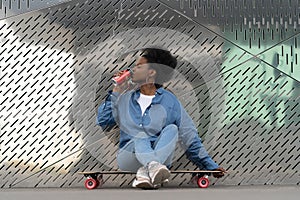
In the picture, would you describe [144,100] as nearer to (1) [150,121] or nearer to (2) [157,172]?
(1) [150,121]

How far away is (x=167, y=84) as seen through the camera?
10.9 feet

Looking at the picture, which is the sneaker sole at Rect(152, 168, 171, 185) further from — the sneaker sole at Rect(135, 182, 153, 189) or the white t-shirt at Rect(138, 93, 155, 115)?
the white t-shirt at Rect(138, 93, 155, 115)

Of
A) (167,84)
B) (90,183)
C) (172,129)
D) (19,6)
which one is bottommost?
(90,183)

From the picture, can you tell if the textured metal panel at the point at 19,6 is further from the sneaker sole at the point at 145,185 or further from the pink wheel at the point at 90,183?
the sneaker sole at the point at 145,185

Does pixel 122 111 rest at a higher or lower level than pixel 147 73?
lower

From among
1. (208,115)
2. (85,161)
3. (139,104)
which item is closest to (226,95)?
(208,115)

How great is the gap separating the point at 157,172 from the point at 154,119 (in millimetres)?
541

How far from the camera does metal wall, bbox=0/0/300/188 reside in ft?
10.7

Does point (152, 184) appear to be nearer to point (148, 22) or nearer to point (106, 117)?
point (106, 117)

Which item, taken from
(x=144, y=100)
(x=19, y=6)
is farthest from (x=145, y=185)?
(x=19, y=6)

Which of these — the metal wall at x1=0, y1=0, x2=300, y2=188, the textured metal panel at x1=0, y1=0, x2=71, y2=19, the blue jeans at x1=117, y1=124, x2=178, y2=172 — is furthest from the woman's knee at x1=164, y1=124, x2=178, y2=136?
the textured metal panel at x1=0, y1=0, x2=71, y2=19

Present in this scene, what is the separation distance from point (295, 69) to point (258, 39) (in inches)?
12.5

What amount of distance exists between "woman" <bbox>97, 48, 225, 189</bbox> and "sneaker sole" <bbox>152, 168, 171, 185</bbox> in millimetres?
152

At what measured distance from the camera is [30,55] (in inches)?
131
